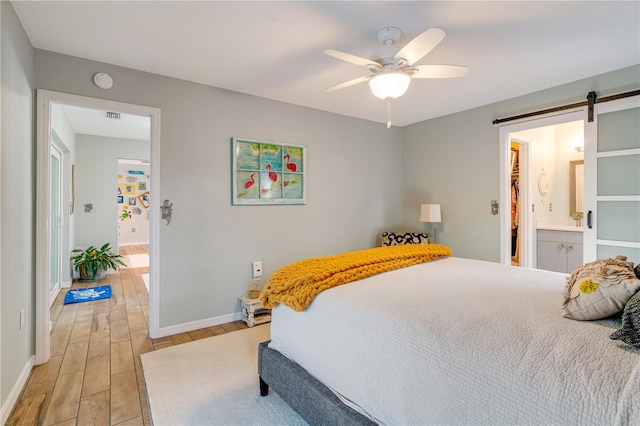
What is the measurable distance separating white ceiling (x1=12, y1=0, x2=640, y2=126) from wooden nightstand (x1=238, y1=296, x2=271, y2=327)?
2121 mm

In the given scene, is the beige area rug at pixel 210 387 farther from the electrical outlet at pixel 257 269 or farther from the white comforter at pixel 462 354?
the electrical outlet at pixel 257 269

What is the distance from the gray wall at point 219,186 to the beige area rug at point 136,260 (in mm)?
3677

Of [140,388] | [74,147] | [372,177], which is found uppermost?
[74,147]

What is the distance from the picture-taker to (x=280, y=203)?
351 cm

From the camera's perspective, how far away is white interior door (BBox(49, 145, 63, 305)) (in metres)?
4.09

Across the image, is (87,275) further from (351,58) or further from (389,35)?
(389,35)

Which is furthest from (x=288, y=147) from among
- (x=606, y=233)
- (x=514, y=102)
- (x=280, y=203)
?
(x=606, y=233)

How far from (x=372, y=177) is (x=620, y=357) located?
3.57m

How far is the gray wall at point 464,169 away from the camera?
356 centimetres

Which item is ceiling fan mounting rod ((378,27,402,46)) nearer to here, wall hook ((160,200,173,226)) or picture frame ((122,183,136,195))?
wall hook ((160,200,173,226))

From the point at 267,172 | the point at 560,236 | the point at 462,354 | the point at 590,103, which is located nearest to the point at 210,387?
the point at 462,354

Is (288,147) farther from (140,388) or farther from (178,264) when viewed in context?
(140,388)

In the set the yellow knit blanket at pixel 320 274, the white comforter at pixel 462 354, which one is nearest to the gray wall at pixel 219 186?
the yellow knit blanket at pixel 320 274

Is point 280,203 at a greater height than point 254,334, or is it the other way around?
point 280,203
